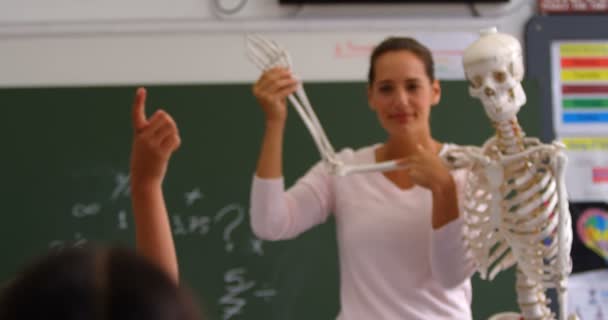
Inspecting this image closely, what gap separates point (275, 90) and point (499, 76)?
44 cm

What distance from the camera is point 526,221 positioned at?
1.39m

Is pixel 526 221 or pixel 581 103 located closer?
pixel 526 221

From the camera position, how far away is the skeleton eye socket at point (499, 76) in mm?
1404

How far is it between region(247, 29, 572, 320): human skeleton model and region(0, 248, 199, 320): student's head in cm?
108

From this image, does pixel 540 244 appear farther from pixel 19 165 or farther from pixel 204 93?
pixel 19 165

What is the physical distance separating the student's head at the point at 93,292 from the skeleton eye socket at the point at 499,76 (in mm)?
1108

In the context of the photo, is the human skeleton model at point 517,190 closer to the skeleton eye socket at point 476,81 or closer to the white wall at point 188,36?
the skeleton eye socket at point 476,81

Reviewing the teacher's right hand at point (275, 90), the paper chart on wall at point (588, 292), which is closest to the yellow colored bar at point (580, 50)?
the paper chart on wall at point (588, 292)

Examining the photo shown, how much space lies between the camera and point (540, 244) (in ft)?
4.57

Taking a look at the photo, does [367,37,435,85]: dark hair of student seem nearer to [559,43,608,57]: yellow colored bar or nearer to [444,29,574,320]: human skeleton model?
[444,29,574,320]: human skeleton model

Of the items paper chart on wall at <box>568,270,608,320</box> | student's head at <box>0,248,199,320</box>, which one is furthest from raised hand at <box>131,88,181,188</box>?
paper chart on wall at <box>568,270,608,320</box>

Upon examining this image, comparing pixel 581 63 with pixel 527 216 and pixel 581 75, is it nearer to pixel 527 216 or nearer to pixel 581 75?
pixel 581 75

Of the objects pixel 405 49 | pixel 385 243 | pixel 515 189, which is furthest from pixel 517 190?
pixel 405 49

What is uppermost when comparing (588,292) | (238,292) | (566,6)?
(566,6)
